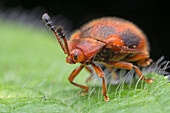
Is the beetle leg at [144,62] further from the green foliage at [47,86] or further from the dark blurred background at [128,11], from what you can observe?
the dark blurred background at [128,11]

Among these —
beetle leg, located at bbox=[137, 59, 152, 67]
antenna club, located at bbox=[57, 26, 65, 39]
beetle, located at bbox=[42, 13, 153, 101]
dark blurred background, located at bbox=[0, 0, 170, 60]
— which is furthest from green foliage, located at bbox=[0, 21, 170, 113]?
dark blurred background, located at bbox=[0, 0, 170, 60]

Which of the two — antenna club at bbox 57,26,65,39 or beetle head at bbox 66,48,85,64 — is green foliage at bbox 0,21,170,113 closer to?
beetle head at bbox 66,48,85,64

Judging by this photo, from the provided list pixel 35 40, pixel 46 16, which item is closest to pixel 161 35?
pixel 35 40

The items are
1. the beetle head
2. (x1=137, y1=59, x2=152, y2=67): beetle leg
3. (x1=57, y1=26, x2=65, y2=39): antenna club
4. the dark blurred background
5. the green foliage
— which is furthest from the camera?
the dark blurred background

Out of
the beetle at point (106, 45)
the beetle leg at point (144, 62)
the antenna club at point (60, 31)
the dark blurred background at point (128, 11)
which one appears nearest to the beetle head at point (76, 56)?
the beetle at point (106, 45)

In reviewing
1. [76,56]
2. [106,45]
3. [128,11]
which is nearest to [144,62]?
[106,45]

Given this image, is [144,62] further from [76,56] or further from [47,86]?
[47,86]

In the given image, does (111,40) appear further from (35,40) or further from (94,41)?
(35,40)
